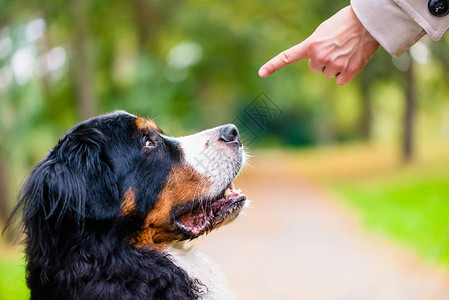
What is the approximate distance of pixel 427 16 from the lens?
2.42 metres

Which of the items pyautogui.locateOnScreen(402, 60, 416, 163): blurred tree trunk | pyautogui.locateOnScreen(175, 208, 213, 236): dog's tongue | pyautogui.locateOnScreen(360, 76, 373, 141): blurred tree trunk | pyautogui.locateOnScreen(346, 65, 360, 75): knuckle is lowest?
pyautogui.locateOnScreen(360, 76, 373, 141): blurred tree trunk

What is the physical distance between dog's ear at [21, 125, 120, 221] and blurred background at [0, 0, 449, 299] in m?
0.79

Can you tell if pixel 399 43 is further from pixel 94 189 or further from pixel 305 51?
pixel 94 189

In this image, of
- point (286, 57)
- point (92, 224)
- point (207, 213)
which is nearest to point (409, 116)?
point (207, 213)

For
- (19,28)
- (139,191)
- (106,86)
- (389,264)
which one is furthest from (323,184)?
(139,191)

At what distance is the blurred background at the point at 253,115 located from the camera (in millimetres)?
7512

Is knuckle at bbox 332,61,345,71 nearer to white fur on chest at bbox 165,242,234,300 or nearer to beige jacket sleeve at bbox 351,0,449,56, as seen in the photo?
beige jacket sleeve at bbox 351,0,449,56

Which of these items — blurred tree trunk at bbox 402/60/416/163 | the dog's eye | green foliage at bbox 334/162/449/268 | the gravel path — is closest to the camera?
the dog's eye

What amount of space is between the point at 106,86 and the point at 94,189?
12.3 metres

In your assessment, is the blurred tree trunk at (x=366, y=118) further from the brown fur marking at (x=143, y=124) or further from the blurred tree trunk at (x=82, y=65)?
the brown fur marking at (x=143, y=124)

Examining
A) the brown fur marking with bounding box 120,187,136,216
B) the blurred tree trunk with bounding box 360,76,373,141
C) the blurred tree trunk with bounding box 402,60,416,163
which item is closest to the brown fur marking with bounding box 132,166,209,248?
the brown fur marking with bounding box 120,187,136,216

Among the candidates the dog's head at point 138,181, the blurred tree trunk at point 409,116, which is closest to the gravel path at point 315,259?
the dog's head at point 138,181

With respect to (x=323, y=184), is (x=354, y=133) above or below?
below

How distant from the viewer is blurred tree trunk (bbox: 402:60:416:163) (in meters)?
17.4
